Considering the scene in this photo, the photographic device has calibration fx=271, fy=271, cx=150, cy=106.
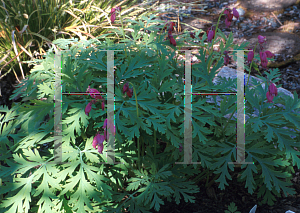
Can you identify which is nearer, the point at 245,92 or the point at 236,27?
the point at 245,92

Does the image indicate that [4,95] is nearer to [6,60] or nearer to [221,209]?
[6,60]

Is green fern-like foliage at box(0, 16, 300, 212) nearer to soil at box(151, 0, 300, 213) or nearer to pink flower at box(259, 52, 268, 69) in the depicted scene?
pink flower at box(259, 52, 268, 69)

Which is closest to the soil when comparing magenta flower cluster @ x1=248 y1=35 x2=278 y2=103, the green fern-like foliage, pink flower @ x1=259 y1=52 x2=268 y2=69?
the green fern-like foliage

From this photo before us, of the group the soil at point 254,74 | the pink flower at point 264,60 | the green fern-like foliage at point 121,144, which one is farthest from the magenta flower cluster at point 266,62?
the soil at point 254,74

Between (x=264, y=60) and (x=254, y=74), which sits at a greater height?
(x=264, y=60)

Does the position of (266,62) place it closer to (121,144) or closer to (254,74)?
(121,144)

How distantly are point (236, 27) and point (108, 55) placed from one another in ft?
12.2

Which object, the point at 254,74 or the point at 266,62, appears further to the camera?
the point at 254,74


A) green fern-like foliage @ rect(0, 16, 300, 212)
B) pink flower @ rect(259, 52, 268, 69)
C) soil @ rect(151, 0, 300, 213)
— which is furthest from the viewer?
soil @ rect(151, 0, 300, 213)

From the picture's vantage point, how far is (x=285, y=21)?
5.13m

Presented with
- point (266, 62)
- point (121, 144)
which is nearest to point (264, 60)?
point (266, 62)

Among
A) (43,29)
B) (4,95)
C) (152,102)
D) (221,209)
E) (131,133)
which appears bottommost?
(221,209)

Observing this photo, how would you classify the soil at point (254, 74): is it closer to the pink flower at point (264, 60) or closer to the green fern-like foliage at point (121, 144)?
the green fern-like foliage at point (121, 144)

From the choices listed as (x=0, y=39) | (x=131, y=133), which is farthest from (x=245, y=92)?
(x=0, y=39)
